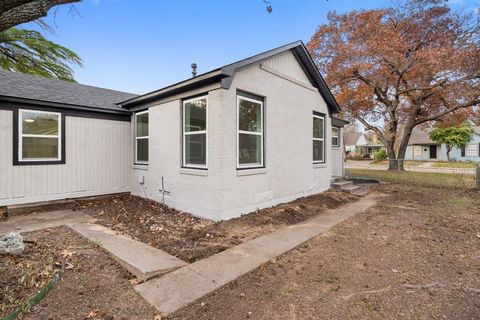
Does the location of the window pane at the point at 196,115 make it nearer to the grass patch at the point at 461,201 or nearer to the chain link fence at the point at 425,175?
the grass patch at the point at 461,201

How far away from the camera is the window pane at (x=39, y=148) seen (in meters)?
6.98

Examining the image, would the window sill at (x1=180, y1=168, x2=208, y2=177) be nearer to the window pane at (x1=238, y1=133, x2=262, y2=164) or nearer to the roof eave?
the window pane at (x1=238, y1=133, x2=262, y2=164)

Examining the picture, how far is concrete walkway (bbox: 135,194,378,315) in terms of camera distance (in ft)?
9.67

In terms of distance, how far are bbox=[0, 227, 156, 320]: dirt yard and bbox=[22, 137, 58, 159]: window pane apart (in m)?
3.79

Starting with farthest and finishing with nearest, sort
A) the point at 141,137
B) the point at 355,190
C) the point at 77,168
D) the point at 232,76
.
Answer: the point at 355,190
the point at 141,137
the point at 77,168
the point at 232,76

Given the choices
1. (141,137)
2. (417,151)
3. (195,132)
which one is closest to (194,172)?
(195,132)

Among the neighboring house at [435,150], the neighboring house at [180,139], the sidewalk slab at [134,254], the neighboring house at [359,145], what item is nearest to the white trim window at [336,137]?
the neighboring house at [180,139]

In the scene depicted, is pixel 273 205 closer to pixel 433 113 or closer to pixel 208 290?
pixel 208 290

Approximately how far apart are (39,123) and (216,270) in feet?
22.8

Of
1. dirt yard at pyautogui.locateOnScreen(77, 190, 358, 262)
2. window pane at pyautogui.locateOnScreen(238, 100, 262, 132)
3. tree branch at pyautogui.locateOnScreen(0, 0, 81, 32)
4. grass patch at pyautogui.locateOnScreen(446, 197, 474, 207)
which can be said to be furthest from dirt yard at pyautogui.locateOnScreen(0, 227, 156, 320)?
grass patch at pyautogui.locateOnScreen(446, 197, 474, 207)

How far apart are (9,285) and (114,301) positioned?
132 centimetres

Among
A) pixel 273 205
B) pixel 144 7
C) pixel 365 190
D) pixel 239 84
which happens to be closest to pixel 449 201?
pixel 365 190

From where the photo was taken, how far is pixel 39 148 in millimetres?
7230

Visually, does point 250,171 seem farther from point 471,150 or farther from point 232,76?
point 471,150
